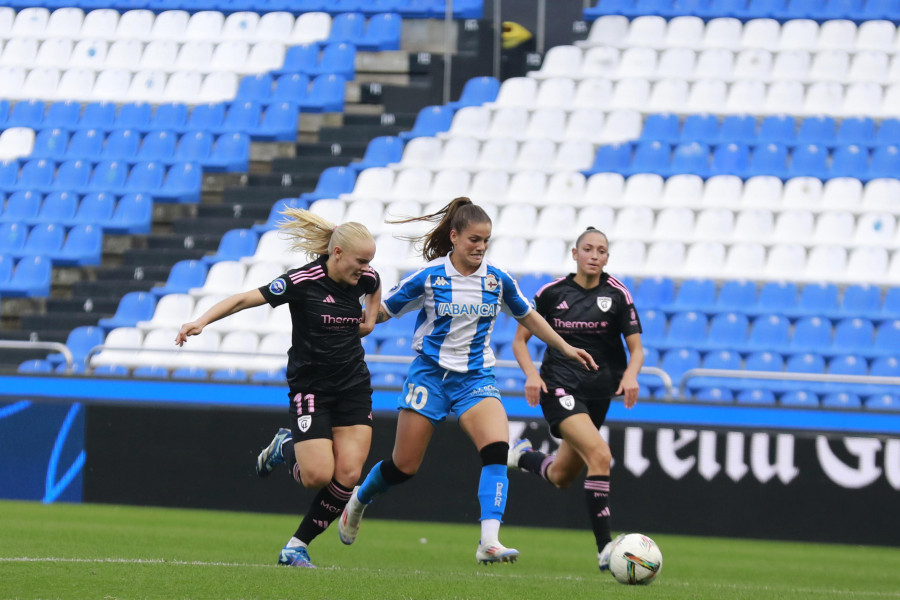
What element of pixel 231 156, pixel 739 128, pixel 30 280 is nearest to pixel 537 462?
pixel 739 128

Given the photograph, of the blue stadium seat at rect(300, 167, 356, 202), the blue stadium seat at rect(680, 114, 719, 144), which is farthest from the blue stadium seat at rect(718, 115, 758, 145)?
the blue stadium seat at rect(300, 167, 356, 202)

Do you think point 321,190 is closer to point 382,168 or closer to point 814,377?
point 382,168

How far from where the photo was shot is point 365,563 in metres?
7.54

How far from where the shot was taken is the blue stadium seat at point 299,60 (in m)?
18.0

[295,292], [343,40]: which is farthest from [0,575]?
[343,40]

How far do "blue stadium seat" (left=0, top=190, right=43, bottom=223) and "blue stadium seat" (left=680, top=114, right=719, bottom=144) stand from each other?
8.62m

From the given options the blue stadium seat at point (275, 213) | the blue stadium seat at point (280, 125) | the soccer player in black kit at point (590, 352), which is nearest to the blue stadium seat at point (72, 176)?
the blue stadium seat at point (280, 125)

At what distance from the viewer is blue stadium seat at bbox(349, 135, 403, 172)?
1614cm

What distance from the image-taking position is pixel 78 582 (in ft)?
18.3

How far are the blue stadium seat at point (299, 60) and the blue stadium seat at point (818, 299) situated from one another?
8163 mm

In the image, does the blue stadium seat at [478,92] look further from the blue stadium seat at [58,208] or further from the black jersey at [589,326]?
the black jersey at [589,326]

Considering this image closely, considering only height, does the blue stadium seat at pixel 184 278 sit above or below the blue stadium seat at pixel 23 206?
below

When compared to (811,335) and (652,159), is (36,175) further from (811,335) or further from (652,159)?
(811,335)

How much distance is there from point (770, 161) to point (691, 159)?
3.11 feet
